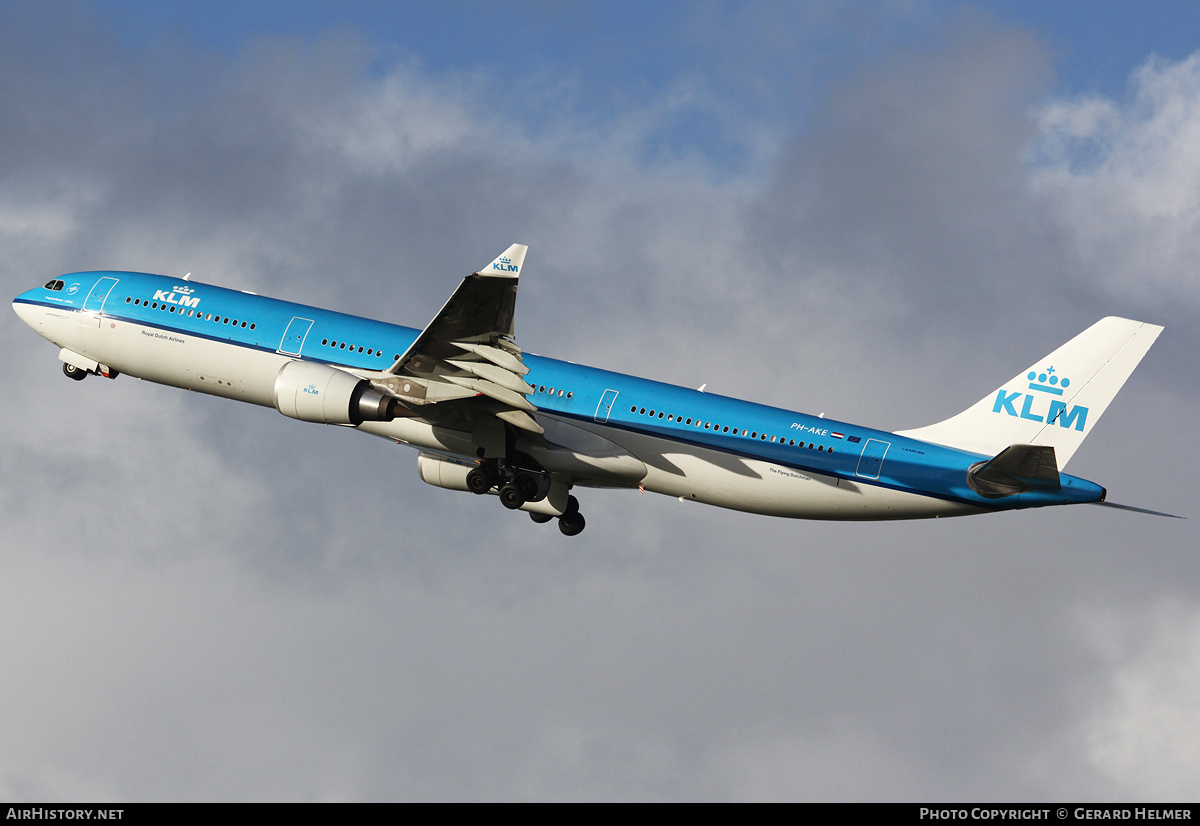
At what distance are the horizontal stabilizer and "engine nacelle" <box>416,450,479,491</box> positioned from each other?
16.0 meters

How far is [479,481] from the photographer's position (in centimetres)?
4088

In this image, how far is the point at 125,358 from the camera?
4341 cm

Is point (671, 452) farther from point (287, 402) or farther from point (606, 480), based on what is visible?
point (287, 402)

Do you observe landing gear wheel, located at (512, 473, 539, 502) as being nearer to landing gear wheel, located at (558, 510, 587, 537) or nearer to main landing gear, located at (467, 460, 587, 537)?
main landing gear, located at (467, 460, 587, 537)

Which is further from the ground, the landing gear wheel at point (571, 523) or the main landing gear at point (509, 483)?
the landing gear wheel at point (571, 523)

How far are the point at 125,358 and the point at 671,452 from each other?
61.8 ft

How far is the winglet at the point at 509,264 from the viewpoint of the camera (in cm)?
3284

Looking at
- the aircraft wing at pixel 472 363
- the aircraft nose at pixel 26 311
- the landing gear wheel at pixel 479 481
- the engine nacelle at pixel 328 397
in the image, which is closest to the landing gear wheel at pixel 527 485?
the landing gear wheel at pixel 479 481

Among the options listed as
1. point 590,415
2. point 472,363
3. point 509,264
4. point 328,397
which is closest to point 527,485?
point 590,415

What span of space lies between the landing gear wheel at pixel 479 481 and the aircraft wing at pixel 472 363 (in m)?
2.09

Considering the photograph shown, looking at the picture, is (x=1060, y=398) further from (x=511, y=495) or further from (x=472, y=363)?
(x=472, y=363)

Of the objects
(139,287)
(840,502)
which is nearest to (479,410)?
(840,502)

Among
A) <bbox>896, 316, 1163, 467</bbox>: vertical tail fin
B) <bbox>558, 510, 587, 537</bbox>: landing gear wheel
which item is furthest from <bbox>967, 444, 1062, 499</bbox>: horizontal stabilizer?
<bbox>558, 510, 587, 537</bbox>: landing gear wheel

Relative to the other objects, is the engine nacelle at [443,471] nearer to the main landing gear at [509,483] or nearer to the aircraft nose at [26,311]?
the main landing gear at [509,483]
